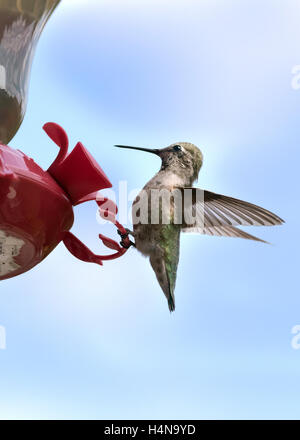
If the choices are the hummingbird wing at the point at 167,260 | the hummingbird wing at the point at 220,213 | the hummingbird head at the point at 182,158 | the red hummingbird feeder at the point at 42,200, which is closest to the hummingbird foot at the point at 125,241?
the red hummingbird feeder at the point at 42,200

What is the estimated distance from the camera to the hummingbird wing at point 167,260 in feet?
12.3

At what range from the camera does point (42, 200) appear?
2562 mm

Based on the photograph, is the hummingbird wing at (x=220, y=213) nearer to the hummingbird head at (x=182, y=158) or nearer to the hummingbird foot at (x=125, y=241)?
the hummingbird head at (x=182, y=158)

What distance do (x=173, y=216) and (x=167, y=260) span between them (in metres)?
0.28

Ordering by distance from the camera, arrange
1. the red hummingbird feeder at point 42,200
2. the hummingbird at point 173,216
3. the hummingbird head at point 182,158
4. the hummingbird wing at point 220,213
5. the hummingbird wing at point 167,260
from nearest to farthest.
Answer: the red hummingbird feeder at point 42,200 < the hummingbird wing at point 220,213 < the hummingbird at point 173,216 < the hummingbird wing at point 167,260 < the hummingbird head at point 182,158

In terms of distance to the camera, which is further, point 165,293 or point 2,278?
point 165,293

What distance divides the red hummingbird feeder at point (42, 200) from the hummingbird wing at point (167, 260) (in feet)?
2.38

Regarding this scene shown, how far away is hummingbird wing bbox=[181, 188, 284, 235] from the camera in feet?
10.9

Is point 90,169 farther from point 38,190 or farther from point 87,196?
point 38,190

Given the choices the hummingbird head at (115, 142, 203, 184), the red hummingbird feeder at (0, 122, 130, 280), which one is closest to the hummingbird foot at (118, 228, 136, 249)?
the red hummingbird feeder at (0, 122, 130, 280)

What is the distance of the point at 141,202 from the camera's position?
377 centimetres

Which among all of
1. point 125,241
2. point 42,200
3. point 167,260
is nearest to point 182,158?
point 167,260
